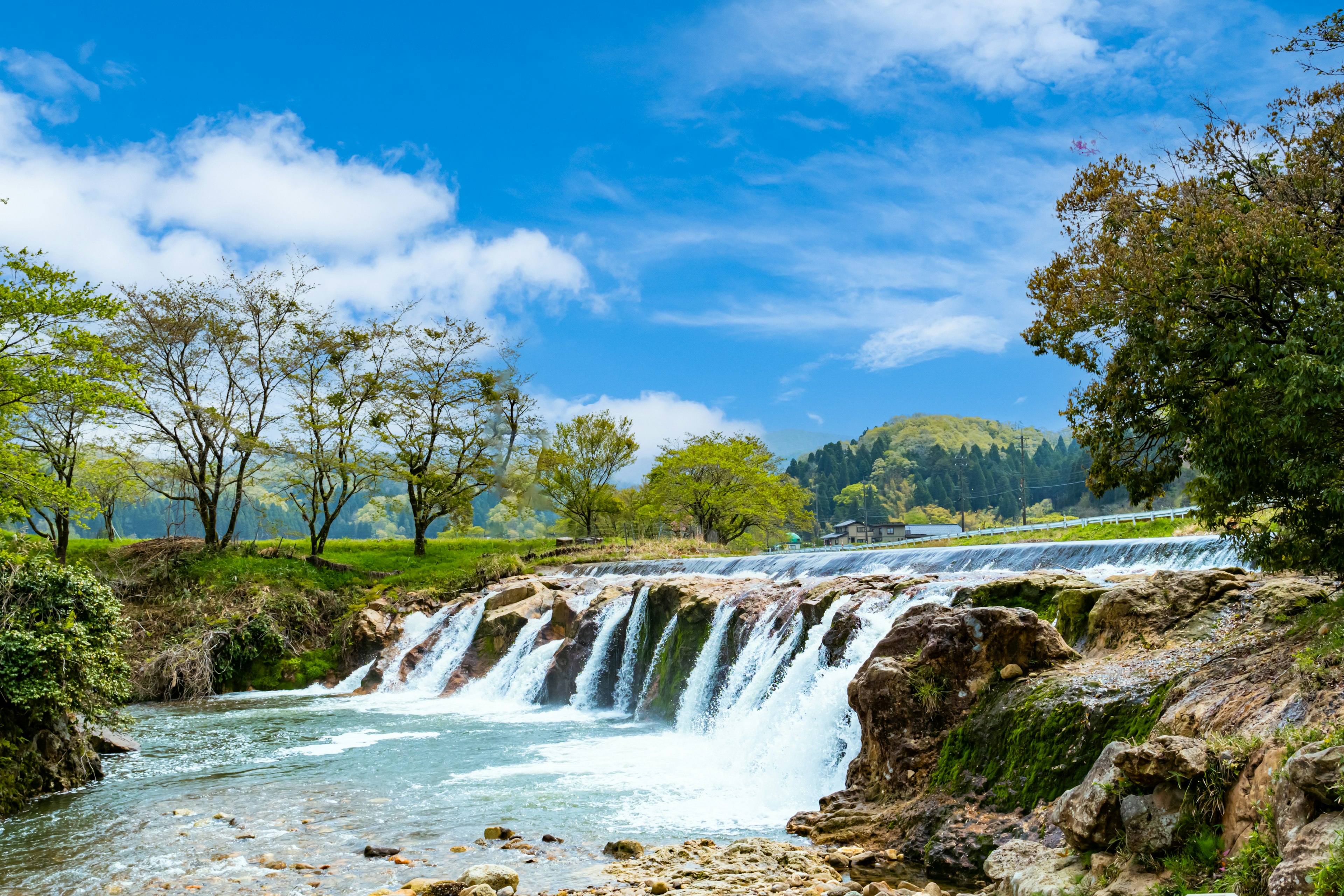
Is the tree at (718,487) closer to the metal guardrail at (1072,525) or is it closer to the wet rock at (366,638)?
the metal guardrail at (1072,525)

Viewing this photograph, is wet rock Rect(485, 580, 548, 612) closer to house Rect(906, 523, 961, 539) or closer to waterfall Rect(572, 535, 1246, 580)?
waterfall Rect(572, 535, 1246, 580)

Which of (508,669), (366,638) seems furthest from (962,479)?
(508,669)

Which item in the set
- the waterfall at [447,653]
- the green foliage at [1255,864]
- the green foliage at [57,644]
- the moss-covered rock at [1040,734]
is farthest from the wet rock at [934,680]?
the waterfall at [447,653]

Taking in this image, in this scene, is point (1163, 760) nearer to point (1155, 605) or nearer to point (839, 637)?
point (1155, 605)

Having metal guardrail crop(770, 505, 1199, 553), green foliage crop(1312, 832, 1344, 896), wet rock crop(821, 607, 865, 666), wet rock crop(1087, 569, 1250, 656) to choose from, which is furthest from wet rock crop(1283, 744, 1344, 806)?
metal guardrail crop(770, 505, 1199, 553)

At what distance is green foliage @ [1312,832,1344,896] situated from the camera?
11.8 ft

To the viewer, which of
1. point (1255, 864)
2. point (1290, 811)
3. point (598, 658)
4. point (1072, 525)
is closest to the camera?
point (1290, 811)

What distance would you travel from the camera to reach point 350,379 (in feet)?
117

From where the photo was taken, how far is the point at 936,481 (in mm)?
109375

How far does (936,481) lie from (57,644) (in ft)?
352

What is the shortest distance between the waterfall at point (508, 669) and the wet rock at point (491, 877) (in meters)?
13.2

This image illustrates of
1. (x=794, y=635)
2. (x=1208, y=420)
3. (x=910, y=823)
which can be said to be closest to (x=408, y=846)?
(x=910, y=823)

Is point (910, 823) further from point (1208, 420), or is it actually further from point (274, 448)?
point (274, 448)

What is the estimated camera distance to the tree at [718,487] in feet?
161
